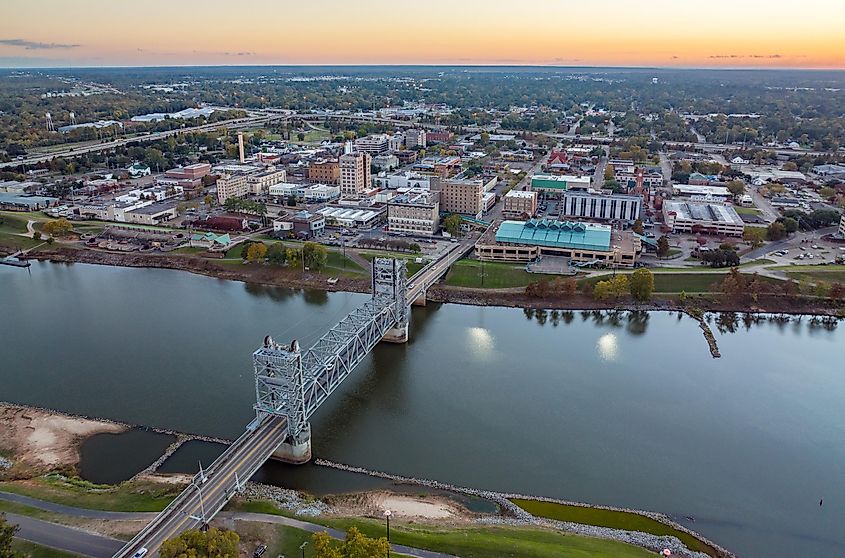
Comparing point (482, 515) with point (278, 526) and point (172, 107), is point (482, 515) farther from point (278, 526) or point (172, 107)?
point (172, 107)

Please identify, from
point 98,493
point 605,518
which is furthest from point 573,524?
point 98,493

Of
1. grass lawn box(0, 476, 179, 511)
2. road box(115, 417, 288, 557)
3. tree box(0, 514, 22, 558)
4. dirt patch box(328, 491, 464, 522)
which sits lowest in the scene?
dirt patch box(328, 491, 464, 522)

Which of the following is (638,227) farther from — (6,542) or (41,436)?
(6,542)

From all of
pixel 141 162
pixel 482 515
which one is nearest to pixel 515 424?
pixel 482 515

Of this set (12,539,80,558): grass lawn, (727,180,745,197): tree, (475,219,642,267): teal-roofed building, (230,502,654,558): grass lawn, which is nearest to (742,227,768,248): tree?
(475,219,642,267): teal-roofed building

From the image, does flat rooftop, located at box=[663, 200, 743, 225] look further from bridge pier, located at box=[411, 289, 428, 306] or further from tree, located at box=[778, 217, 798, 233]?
bridge pier, located at box=[411, 289, 428, 306]

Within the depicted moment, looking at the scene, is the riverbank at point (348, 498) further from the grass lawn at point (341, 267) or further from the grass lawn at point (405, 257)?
the grass lawn at point (405, 257)
